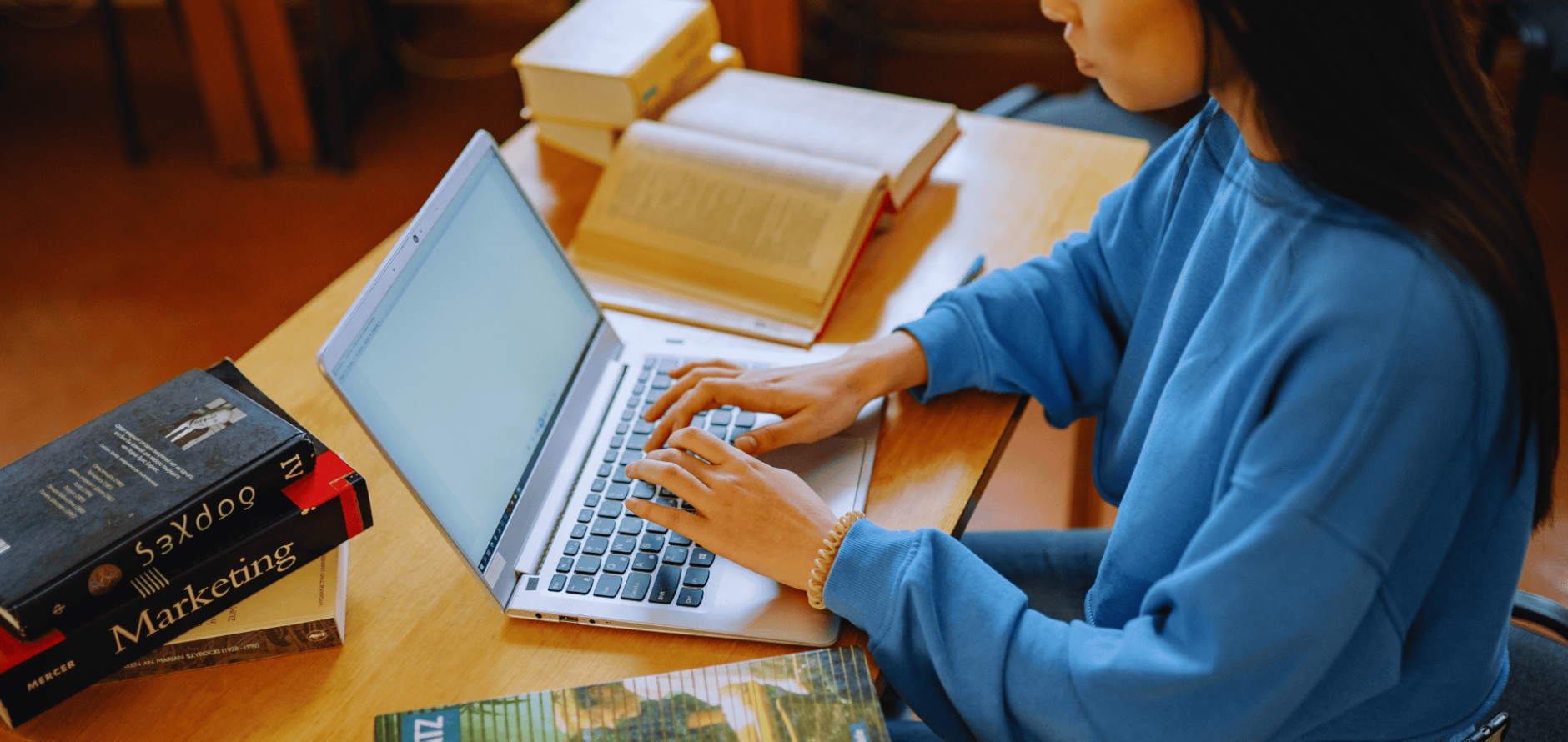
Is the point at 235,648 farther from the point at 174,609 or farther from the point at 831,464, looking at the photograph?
the point at 831,464

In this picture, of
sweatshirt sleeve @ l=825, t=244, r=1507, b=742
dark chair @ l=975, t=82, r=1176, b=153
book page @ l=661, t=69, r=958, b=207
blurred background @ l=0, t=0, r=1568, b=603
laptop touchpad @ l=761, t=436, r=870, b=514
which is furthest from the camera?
blurred background @ l=0, t=0, r=1568, b=603

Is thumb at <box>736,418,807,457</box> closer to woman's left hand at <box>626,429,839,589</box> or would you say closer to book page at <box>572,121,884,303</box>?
woman's left hand at <box>626,429,839,589</box>

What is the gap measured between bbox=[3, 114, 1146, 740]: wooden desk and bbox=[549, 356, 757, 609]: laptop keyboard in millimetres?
33

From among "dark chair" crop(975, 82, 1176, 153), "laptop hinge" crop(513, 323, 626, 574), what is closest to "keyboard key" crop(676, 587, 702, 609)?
"laptop hinge" crop(513, 323, 626, 574)

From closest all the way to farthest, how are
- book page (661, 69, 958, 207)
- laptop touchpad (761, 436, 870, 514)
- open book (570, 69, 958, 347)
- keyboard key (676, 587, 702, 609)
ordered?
keyboard key (676, 587, 702, 609)
laptop touchpad (761, 436, 870, 514)
open book (570, 69, 958, 347)
book page (661, 69, 958, 207)

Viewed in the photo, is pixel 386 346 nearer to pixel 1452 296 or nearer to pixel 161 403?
pixel 161 403

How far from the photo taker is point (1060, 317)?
102 centimetres

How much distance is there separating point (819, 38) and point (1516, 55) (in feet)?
6.16

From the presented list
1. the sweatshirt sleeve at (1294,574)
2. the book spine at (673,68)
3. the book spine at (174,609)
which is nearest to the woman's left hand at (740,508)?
the sweatshirt sleeve at (1294,574)

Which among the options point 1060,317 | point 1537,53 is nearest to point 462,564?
point 1060,317

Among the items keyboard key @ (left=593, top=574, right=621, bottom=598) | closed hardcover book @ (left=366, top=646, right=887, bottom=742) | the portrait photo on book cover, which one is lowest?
keyboard key @ (left=593, top=574, right=621, bottom=598)

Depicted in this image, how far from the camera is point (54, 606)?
678mm

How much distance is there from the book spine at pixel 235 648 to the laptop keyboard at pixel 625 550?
0.16m

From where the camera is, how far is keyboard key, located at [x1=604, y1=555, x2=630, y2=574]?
82 centimetres
